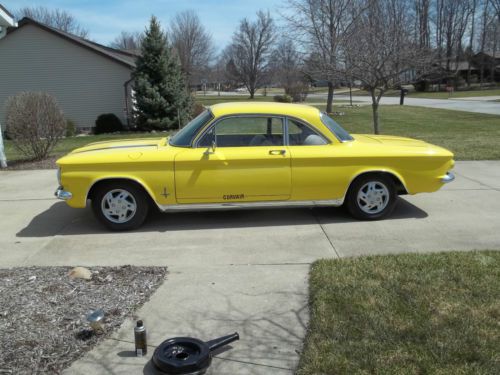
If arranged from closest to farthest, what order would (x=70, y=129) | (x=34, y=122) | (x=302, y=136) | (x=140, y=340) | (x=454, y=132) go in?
(x=140, y=340), (x=302, y=136), (x=34, y=122), (x=454, y=132), (x=70, y=129)

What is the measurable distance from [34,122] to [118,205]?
6560mm

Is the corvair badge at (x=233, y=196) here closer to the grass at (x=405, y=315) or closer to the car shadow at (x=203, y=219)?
the car shadow at (x=203, y=219)

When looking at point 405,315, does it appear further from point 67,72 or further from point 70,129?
point 67,72

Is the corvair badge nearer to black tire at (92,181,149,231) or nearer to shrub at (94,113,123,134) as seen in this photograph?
black tire at (92,181,149,231)

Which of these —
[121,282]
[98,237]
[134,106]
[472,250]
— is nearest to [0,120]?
[134,106]

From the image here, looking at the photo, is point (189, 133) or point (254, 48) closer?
point (189, 133)

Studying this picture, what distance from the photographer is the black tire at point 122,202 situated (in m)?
5.77

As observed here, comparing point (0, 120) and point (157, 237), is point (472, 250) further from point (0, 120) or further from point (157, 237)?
point (0, 120)

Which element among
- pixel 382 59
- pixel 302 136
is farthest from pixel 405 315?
pixel 382 59

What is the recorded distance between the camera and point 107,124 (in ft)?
70.4

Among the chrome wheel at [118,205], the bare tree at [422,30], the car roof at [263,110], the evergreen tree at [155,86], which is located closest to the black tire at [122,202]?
the chrome wheel at [118,205]

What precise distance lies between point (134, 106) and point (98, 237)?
56.5ft

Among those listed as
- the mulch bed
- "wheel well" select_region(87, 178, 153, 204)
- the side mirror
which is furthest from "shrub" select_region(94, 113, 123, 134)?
the mulch bed

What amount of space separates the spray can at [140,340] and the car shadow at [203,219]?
276cm
